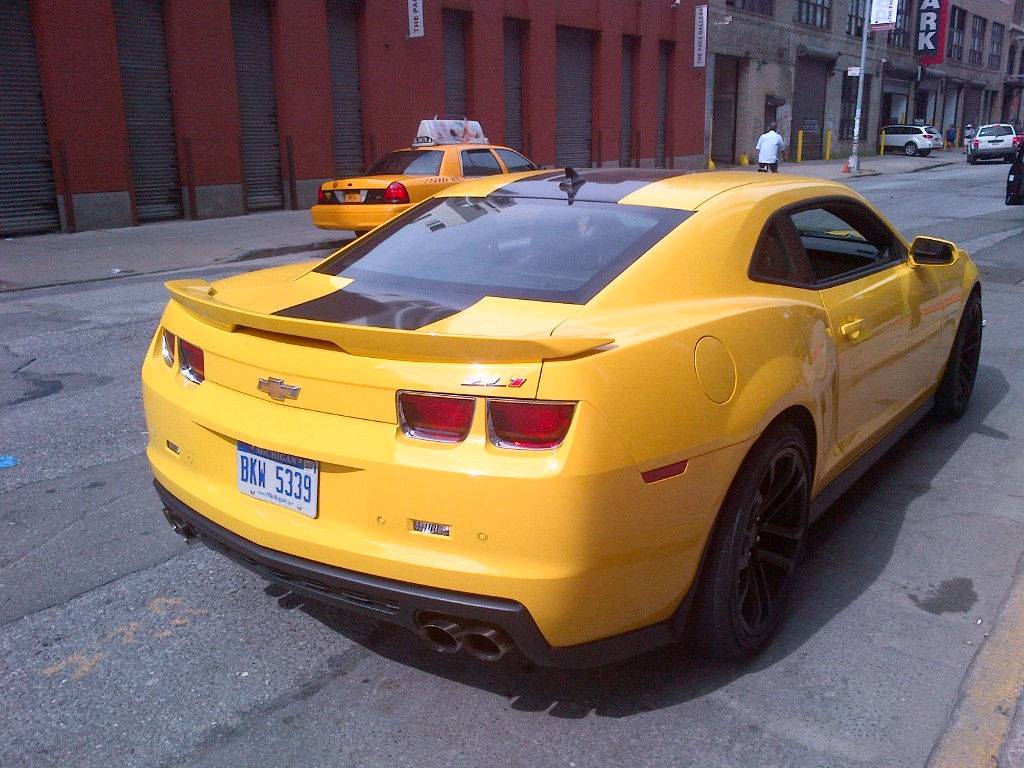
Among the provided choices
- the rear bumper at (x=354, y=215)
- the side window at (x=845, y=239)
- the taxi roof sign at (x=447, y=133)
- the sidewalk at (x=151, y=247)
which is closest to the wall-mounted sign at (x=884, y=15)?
the taxi roof sign at (x=447, y=133)

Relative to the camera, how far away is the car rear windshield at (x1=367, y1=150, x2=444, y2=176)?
1458 cm

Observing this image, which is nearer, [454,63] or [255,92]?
[255,92]

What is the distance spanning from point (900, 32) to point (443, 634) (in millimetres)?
58537

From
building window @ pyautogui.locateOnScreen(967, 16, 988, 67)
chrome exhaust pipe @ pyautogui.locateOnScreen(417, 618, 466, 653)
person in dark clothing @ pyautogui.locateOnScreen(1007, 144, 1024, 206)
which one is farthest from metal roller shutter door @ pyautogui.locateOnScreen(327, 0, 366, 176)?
building window @ pyautogui.locateOnScreen(967, 16, 988, 67)

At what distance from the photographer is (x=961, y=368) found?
5645 millimetres

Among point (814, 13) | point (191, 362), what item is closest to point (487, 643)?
point (191, 362)

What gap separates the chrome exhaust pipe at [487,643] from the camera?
8.46 feet

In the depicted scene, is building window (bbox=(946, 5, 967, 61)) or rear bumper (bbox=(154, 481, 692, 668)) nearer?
rear bumper (bbox=(154, 481, 692, 668))

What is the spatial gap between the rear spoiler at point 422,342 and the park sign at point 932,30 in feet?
193

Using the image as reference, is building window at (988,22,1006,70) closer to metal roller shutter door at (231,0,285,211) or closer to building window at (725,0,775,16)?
building window at (725,0,775,16)

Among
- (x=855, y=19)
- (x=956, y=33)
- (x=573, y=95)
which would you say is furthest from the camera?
(x=956, y=33)

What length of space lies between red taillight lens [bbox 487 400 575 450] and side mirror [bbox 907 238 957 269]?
114 inches

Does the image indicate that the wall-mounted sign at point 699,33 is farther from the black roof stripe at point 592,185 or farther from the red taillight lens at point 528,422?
the red taillight lens at point 528,422

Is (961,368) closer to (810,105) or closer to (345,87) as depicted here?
(345,87)
